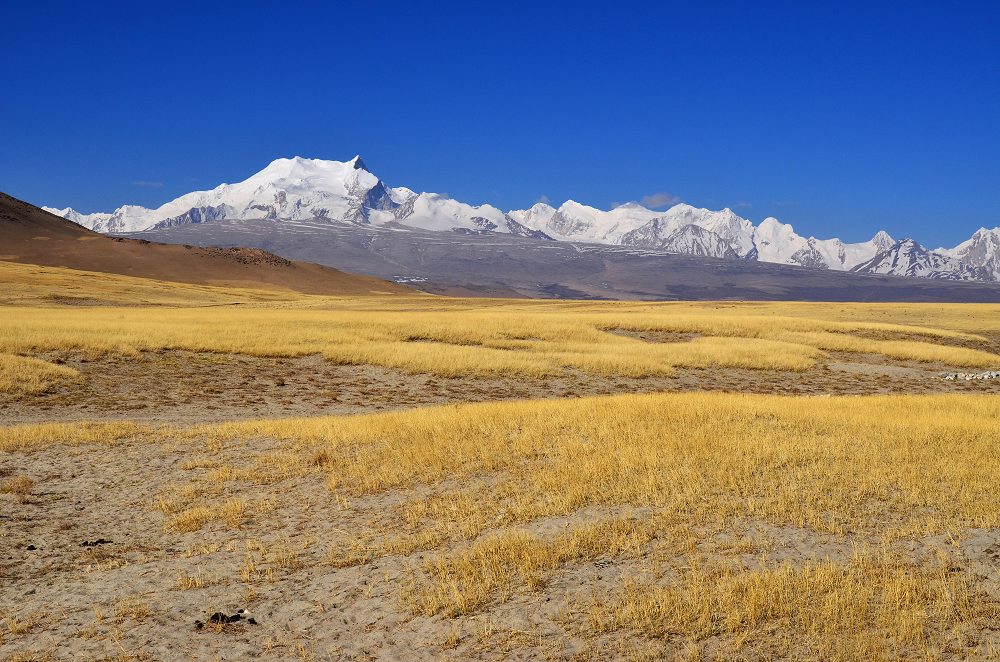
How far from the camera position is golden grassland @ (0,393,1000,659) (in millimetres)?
7812

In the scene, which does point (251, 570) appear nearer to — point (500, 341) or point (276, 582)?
point (276, 582)

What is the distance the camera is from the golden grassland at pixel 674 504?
308 inches

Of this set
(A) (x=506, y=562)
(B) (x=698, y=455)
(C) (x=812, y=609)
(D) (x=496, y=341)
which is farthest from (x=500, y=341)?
(C) (x=812, y=609)

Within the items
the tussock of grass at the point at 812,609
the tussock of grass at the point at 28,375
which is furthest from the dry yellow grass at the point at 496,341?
the tussock of grass at the point at 812,609

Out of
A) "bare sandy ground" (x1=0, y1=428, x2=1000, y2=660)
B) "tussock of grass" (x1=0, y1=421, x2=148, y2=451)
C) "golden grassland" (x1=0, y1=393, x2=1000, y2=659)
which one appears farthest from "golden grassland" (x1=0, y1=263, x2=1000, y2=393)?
"bare sandy ground" (x1=0, y1=428, x2=1000, y2=660)

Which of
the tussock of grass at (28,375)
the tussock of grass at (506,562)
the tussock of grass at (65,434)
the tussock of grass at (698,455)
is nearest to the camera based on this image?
the tussock of grass at (506,562)

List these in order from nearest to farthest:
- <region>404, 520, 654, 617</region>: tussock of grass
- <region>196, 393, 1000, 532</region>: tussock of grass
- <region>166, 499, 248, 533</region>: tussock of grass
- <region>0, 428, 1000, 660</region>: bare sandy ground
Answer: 1. <region>0, 428, 1000, 660</region>: bare sandy ground
2. <region>404, 520, 654, 617</region>: tussock of grass
3. <region>196, 393, 1000, 532</region>: tussock of grass
4. <region>166, 499, 248, 533</region>: tussock of grass

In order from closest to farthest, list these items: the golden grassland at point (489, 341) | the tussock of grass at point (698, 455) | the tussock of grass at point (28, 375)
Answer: the tussock of grass at point (698, 455) < the tussock of grass at point (28, 375) < the golden grassland at point (489, 341)

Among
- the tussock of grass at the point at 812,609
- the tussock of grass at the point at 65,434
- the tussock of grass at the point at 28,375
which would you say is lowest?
the tussock of grass at the point at 65,434

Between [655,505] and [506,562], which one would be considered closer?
[506,562]

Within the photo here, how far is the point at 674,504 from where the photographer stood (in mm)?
11039

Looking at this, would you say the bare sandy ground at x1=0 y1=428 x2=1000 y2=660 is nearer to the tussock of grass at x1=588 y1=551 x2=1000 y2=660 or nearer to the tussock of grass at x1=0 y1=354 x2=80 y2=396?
the tussock of grass at x1=588 y1=551 x2=1000 y2=660

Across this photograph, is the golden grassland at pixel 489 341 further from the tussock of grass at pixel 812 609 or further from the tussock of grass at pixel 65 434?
the tussock of grass at pixel 812 609

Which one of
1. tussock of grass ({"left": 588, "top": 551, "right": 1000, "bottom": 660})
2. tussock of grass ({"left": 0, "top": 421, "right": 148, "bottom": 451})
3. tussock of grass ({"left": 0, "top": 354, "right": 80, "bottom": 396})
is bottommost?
tussock of grass ({"left": 0, "top": 421, "right": 148, "bottom": 451})
